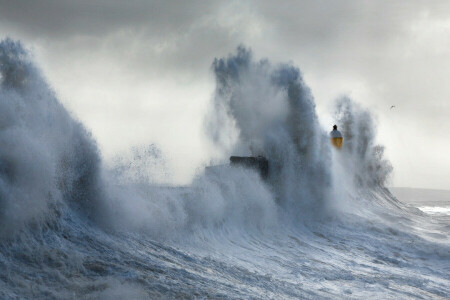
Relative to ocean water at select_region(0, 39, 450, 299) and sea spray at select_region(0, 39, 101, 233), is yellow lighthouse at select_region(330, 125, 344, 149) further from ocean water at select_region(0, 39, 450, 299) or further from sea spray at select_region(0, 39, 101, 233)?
sea spray at select_region(0, 39, 101, 233)

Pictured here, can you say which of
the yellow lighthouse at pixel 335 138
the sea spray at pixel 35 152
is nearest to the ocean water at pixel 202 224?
the sea spray at pixel 35 152

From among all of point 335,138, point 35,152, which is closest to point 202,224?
point 35,152

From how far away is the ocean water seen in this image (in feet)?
16.9

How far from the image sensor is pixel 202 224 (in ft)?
29.4

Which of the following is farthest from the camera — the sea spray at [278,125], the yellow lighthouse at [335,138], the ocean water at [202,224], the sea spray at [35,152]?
the yellow lighthouse at [335,138]

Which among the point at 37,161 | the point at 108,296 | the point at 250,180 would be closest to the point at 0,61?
the point at 37,161

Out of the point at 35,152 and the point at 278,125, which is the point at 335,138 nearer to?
the point at 278,125

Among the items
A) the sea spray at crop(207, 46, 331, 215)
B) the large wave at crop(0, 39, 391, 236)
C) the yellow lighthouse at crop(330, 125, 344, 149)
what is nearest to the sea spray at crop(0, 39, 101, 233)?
the large wave at crop(0, 39, 391, 236)

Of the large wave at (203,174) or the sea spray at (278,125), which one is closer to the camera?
the large wave at (203,174)

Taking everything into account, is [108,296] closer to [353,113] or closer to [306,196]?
[306,196]

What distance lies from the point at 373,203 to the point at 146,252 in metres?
13.2

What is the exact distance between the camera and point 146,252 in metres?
6.36

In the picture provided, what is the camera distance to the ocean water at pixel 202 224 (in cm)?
514

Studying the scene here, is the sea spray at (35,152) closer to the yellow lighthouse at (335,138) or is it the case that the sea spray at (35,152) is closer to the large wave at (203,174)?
the large wave at (203,174)
